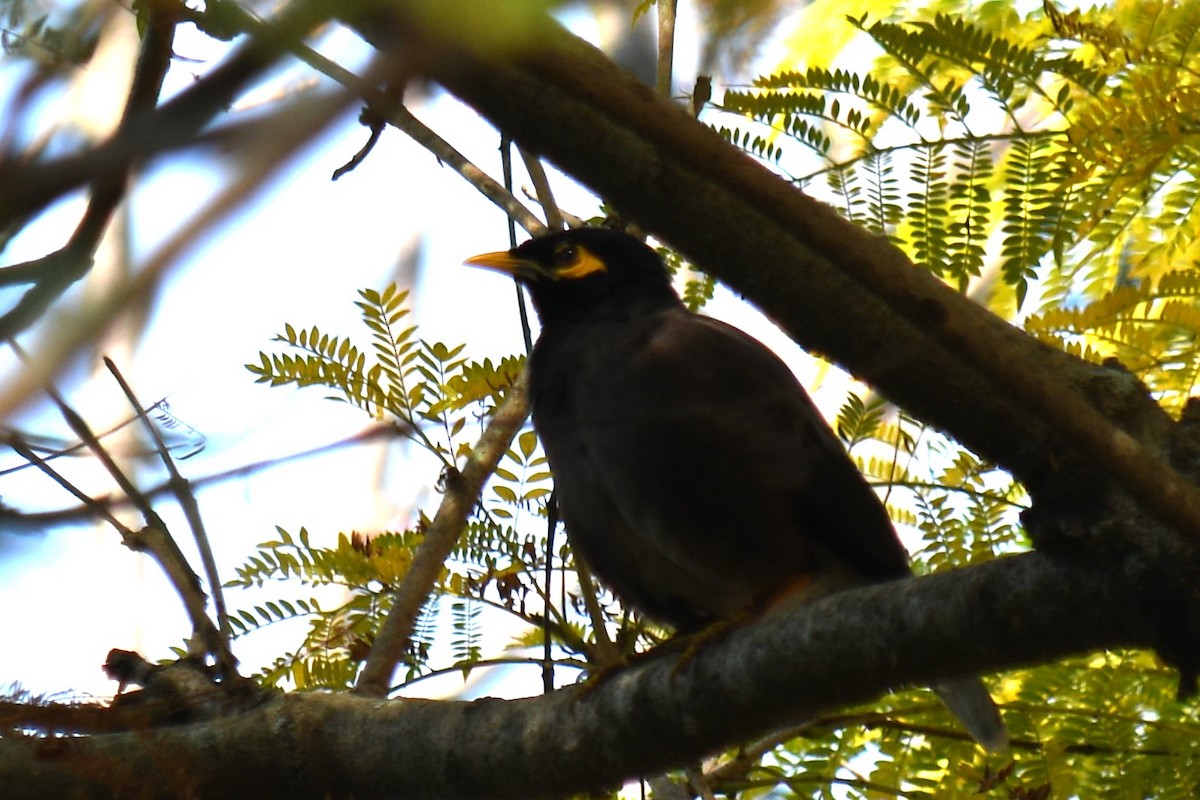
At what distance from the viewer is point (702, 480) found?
3.25 meters

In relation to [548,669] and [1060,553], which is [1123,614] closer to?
[1060,553]

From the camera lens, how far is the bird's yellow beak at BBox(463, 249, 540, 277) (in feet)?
13.7

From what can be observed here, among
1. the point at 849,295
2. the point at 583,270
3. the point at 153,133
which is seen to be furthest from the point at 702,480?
the point at 153,133

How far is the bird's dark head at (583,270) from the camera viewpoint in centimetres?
412

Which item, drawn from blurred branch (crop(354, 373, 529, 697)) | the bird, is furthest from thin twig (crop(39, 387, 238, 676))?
the bird

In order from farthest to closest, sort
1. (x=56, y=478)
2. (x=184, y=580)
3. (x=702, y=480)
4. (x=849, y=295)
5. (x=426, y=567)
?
(x=702, y=480) → (x=426, y=567) → (x=184, y=580) → (x=849, y=295) → (x=56, y=478)

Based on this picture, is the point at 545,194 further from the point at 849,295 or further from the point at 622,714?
the point at 849,295

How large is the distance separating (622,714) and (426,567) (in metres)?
0.84

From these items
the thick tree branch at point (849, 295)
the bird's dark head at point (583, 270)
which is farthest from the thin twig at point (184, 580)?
the bird's dark head at point (583, 270)

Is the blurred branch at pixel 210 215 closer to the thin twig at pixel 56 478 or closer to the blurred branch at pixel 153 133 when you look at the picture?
the blurred branch at pixel 153 133

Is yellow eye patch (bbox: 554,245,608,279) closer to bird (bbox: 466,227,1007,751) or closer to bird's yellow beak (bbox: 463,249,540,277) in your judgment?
bird's yellow beak (bbox: 463,249,540,277)

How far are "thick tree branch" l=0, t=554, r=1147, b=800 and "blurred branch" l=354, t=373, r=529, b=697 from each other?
0.75ft

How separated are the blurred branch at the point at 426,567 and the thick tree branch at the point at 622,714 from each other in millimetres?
229

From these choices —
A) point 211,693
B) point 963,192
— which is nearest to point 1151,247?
point 963,192
